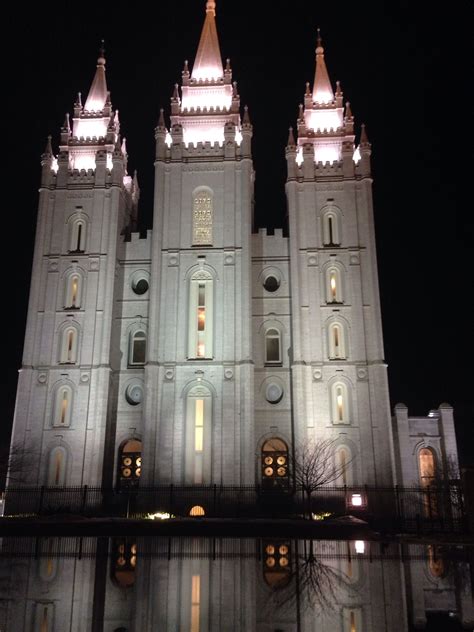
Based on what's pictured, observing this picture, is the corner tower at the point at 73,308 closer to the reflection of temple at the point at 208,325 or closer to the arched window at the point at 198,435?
the reflection of temple at the point at 208,325

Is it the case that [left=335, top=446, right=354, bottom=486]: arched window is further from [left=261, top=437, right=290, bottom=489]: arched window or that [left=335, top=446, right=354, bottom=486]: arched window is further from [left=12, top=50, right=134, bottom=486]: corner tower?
[left=12, top=50, right=134, bottom=486]: corner tower

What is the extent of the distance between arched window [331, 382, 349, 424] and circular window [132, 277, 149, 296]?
14057mm

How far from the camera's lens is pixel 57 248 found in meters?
41.1

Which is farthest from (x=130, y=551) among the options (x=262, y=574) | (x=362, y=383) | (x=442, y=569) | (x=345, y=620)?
(x=362, y=383)

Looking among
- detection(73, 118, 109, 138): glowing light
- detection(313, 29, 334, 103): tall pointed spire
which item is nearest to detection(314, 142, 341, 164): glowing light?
detection(313, 29, 334, 103): tall pointed spire

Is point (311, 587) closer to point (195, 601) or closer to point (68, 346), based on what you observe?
point (195, 601)

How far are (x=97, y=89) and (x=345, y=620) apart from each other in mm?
46691

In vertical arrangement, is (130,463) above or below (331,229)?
below

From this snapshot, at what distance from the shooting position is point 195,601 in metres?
8.19

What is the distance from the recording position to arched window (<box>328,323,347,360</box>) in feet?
125

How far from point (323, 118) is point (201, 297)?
1672 centimetres

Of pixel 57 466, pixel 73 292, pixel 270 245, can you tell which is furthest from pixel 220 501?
pixel 270 245

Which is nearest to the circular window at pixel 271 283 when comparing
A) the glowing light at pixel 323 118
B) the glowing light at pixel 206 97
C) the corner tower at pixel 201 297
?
the corner tower at pixel 201 297

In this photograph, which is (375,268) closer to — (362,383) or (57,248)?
(362,383)
